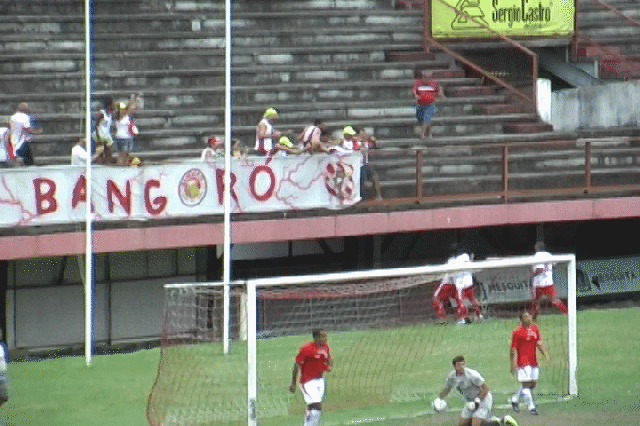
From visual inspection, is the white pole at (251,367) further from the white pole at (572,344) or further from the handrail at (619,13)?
the handrail at (619,13)

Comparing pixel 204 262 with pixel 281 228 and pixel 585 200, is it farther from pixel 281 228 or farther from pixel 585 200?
pixel 585 200

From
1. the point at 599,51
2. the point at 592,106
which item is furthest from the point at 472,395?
the point at 599,51

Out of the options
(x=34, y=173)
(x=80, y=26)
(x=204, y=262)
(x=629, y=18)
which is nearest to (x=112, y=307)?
(x=204, y=262)

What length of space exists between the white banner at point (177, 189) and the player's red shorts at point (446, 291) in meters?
2.40

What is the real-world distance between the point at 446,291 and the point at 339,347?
2725mm

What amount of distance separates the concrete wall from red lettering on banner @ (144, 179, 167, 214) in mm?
9991

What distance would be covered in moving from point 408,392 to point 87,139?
6146mm

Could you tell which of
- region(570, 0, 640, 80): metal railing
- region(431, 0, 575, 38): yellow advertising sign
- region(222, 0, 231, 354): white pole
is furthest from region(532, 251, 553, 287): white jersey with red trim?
region(570, 0, 640, 80): metal railing

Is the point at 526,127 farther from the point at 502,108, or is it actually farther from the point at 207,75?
the point at 207,75

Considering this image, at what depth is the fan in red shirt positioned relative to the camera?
3158cm

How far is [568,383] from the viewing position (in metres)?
23.8

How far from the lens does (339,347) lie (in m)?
25.2

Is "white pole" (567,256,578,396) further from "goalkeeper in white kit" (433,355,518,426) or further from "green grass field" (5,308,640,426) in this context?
"goalkeeper in white kit" (433,355,518,426)

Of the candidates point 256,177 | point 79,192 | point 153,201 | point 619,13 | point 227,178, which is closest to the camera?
point 79,192
